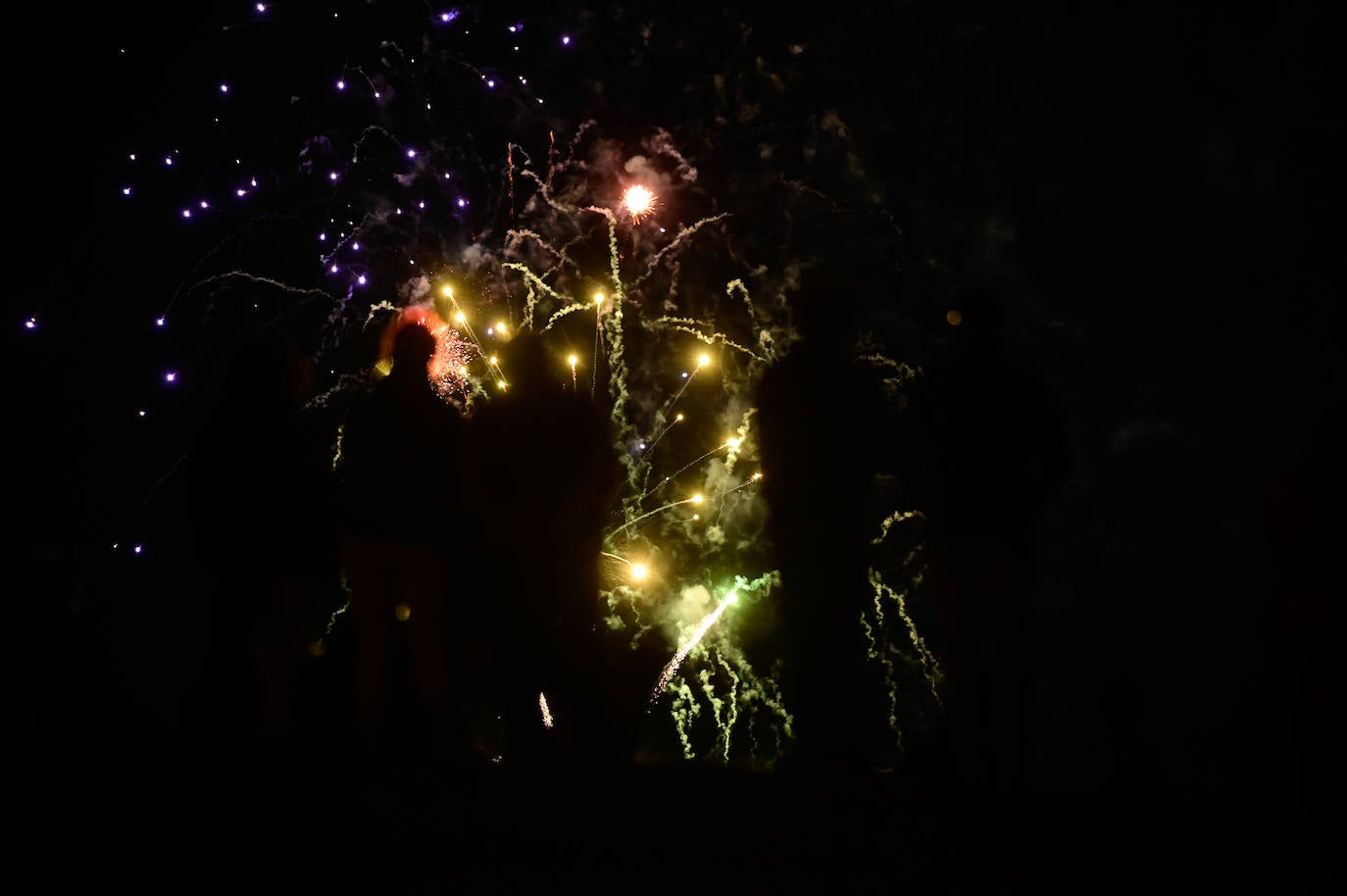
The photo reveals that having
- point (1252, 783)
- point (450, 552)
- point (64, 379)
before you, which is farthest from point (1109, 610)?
point (64, 379)

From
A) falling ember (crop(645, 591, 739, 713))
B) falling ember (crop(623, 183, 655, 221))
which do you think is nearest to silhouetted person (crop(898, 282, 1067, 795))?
falling ember (crop(645, 591, 739, 713))

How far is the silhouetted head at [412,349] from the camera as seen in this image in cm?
320

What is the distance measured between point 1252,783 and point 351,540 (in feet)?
10.0

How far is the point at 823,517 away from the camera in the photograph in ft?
8.82

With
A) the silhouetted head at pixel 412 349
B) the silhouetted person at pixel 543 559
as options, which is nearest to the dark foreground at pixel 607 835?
the silhouetted person at pixel 543 559

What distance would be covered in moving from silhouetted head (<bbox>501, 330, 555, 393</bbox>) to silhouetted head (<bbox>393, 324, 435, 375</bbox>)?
38cm

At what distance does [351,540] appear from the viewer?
10.2 feet

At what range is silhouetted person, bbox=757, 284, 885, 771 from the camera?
261 centimetres

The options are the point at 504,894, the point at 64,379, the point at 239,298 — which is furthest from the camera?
the point at 239,298

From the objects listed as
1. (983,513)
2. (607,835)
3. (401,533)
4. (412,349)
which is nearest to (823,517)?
(983,513)

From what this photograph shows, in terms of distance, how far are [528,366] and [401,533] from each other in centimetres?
80

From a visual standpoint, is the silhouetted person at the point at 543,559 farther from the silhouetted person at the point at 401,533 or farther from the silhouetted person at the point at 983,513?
the silhouetted person at the point at 983,513

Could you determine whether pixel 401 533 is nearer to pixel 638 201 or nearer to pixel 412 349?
pixel 412 349

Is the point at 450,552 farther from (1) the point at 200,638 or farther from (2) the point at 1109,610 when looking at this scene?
(2) the point at 1109,610
